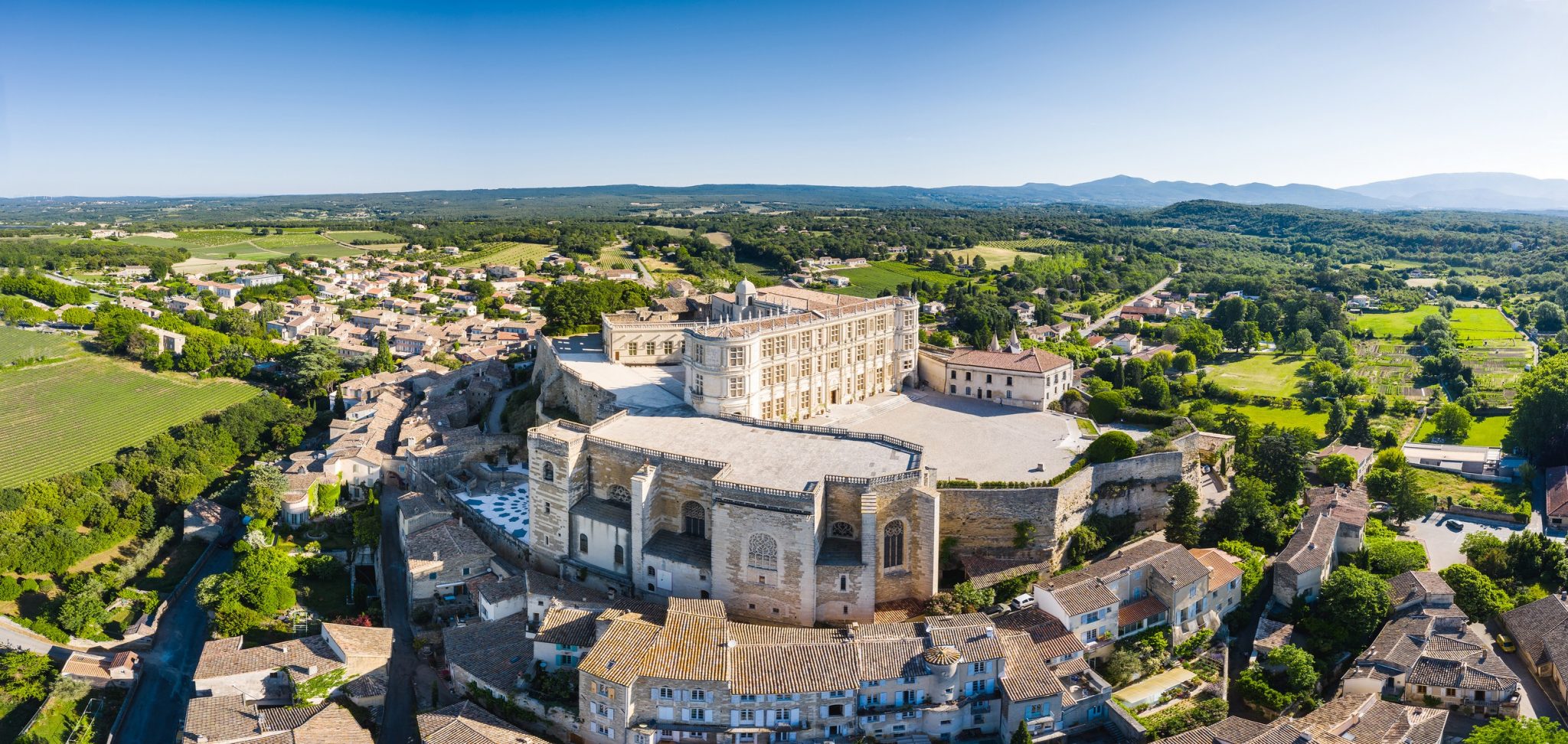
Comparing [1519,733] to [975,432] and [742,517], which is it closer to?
[975,432]

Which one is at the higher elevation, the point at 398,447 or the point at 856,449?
the point at 856,449

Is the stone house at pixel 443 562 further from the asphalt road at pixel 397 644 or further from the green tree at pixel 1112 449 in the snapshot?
the green tree at pixel 1112 449

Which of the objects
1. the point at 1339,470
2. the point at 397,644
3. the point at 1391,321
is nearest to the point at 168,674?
the point at 397,644

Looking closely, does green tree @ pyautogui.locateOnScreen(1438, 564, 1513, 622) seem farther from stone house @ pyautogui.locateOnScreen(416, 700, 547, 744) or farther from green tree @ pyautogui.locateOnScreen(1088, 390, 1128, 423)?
stone house @ pyautogui.locateOnScreen(416, 700, 547, 744)

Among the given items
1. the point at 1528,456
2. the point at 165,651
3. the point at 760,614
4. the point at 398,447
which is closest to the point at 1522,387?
the point at 1528,456

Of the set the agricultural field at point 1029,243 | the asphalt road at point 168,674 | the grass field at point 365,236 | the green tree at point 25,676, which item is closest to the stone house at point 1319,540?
the asphalt road at point 168,674

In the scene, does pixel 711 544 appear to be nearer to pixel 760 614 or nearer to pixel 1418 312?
pixel 760 614

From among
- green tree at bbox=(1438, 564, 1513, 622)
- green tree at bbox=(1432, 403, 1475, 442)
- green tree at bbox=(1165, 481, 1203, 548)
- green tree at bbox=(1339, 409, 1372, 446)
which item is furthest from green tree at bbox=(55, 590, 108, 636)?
green tree at bbox=(1432, 403, 1475, 442)
